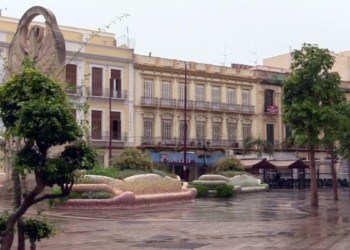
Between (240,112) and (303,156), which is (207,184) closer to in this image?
(240,112)

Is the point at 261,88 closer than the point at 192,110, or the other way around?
the point at 192,110

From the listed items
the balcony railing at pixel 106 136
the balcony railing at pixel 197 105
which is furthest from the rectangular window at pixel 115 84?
the balcony railing at pixel 106 136

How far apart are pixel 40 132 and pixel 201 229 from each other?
8.29 meters

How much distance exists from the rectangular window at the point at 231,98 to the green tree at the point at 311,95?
31384mm

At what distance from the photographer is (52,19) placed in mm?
24891

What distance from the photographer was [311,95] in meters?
23.6

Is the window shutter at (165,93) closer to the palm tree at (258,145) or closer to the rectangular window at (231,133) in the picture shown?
the rectangular window at (231,133)

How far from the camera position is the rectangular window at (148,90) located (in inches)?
1977

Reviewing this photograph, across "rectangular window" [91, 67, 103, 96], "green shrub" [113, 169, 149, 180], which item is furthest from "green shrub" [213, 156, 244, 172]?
"rectangular window" [91, 67, 103, 96]

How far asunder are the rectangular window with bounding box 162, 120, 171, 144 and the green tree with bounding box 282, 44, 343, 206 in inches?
1108

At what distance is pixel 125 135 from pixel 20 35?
22681 mm

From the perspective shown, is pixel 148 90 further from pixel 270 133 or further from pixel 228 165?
pixel 228 165

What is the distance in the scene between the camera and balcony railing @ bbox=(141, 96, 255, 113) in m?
50.4

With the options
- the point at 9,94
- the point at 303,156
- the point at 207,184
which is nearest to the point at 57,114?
the point at 9,94
